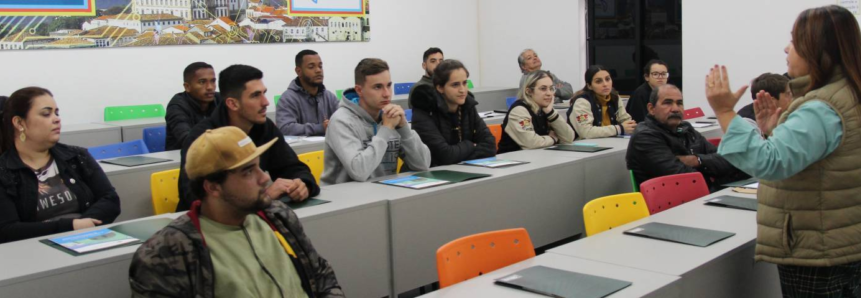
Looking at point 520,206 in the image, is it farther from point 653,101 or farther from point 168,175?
point 168,175

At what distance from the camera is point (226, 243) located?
85.3 inches

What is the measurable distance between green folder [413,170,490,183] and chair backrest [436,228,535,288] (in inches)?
45.3

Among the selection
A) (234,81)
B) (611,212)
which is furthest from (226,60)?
(611,212)

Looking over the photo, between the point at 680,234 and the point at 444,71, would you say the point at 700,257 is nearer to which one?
the point at 680,234

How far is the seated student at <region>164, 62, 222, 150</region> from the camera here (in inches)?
203

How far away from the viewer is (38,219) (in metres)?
3.10

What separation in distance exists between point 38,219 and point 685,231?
2474 mm

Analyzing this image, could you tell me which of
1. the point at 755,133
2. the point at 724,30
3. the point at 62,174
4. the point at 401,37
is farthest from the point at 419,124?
the point at 401,37

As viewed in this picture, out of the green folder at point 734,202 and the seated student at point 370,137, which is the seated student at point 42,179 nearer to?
the seated student at point 370,137

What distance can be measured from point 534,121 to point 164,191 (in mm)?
2443

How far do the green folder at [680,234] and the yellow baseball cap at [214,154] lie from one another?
1.38 m

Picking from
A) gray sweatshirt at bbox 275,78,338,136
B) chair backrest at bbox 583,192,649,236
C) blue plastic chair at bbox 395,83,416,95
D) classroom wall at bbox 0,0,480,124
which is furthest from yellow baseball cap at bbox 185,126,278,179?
blue plastic chair at bbox 395,83,416,95

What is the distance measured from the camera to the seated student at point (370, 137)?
3.80m

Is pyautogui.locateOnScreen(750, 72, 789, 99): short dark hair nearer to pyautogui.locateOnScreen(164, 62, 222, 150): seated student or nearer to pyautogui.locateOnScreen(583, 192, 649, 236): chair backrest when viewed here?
pyautogui.locateOnScreen(583, 192, 649, 236): chair backrest
